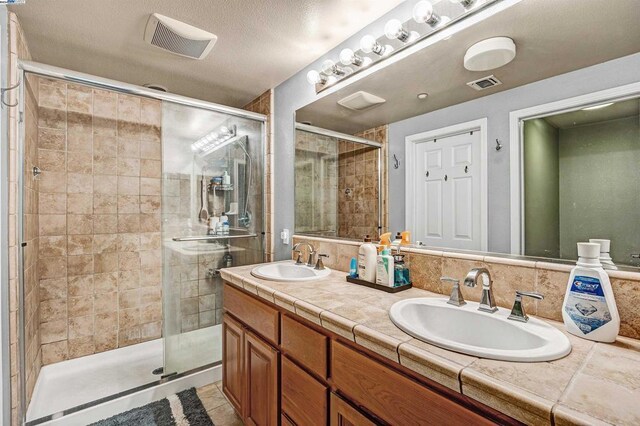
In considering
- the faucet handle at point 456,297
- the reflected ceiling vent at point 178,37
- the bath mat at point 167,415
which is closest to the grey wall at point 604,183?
the faucet handle at point 456,297

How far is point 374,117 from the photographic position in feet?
5.28

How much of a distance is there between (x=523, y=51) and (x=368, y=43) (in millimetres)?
700

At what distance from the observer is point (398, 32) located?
1379 mm

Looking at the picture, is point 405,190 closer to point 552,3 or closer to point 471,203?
point 471,203

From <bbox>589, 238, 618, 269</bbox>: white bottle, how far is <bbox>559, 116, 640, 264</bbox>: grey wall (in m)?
0.01

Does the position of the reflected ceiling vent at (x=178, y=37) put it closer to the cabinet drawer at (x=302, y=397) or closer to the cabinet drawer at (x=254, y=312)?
the cabinet drawer at (x=254, y=312)

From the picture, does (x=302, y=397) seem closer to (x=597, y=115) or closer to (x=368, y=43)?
(x=597, y=115)

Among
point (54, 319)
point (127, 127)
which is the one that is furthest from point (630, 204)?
point (54, 319)

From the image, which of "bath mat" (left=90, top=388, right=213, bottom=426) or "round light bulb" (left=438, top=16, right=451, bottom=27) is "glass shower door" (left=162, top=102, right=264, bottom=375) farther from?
"round light bulb" (left=438, top=16, right=451, bottom=27)

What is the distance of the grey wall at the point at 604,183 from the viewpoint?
0.85 metres

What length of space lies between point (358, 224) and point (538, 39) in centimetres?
108

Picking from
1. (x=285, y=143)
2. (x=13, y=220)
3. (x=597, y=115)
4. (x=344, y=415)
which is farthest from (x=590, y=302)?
(x=13, y=220)

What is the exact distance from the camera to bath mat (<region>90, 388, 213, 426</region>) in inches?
65.7

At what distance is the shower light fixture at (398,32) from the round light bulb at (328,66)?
16.9 inches
